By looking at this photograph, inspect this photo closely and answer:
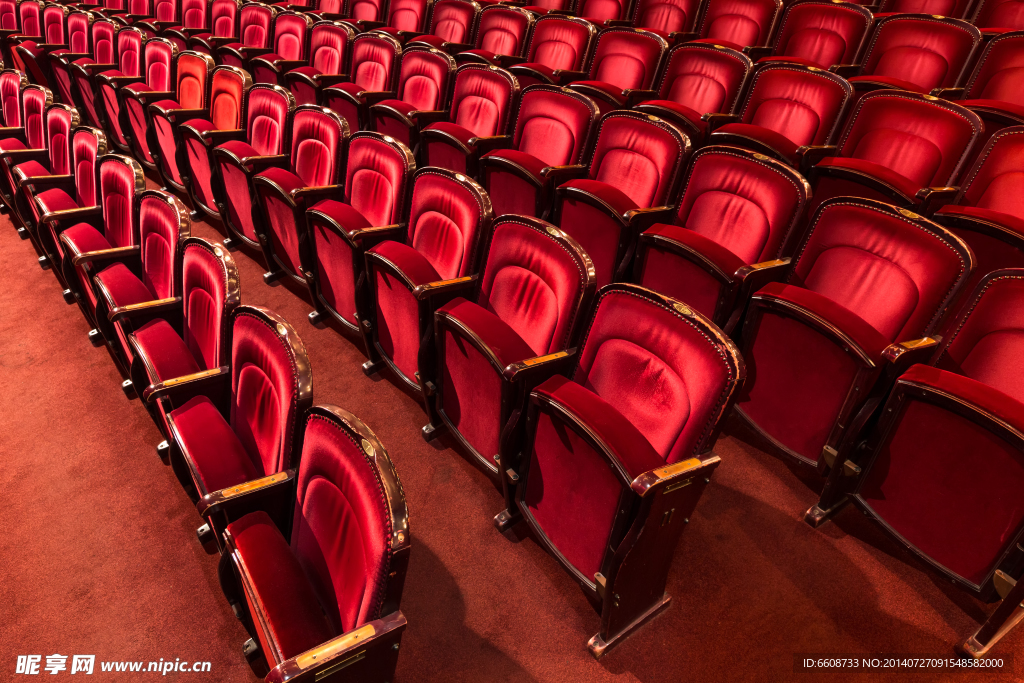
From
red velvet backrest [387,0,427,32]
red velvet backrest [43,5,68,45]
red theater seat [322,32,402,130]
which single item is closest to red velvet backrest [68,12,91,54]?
red velvet backrest [43,5,68,45]

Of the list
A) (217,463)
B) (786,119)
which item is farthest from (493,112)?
(217,463)

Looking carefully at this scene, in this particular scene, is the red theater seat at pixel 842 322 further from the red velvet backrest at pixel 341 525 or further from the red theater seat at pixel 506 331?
the red velvet backrest at pixel 341 525

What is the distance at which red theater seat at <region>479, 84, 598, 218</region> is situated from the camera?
2.41ft

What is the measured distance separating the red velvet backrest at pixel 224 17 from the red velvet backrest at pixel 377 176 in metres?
1.17

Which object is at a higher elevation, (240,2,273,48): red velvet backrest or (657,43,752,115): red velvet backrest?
(657,43,752,115): red velvet backrest

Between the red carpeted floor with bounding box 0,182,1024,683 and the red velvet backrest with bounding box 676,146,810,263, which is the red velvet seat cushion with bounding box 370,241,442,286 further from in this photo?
the red velvet backrest with bounding box 676,146,810,263

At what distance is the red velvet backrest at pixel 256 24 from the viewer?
1467 millimetres

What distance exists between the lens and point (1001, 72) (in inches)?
35.4

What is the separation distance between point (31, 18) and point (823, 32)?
219cm

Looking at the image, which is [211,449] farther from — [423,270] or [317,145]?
[317,145]

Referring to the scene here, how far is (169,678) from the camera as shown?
1.37ft

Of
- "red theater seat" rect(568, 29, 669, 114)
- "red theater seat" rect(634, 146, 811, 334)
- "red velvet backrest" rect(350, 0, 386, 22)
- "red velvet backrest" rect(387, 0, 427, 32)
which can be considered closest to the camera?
"red theater seat" rect(634, 146, 811, 334)

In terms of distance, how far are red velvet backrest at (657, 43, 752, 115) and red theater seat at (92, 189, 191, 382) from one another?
0.74 m

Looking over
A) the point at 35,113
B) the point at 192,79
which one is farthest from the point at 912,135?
the point at 35,113
